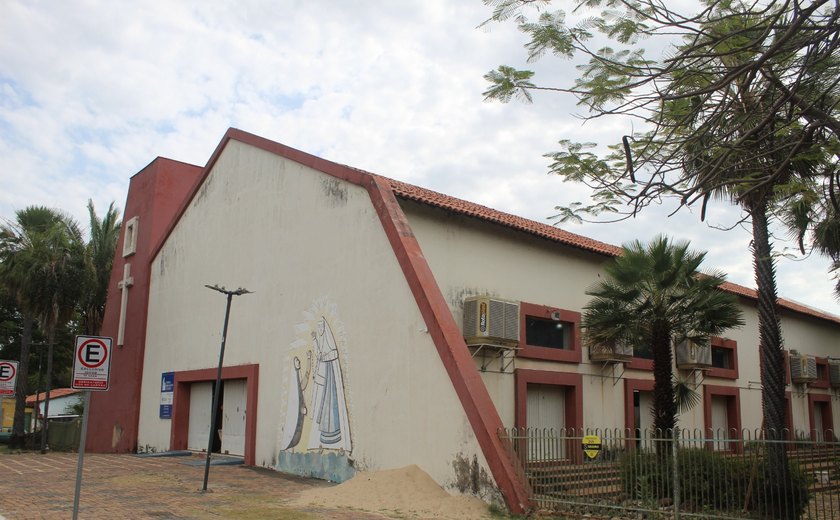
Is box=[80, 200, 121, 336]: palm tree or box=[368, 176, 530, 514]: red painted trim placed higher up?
box=[80, 200, 121, 336]: palm tree

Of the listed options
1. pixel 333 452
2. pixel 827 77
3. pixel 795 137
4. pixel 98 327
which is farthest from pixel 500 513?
pixel 98 327

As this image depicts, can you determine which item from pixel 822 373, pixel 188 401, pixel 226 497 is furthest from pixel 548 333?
pixel 822 373

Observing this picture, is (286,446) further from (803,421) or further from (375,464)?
(803,421)

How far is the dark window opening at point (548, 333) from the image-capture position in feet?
56.9

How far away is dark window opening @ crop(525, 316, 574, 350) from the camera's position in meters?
17.3

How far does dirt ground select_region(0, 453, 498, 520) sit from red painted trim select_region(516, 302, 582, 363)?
5060mm

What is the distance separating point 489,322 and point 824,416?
1906cm

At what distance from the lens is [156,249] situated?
24.0 m

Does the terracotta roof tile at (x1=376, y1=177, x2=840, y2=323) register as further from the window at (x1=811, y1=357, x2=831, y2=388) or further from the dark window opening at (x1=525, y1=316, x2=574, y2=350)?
the window at (x1=811, y1=357, x2=831, y2=388)

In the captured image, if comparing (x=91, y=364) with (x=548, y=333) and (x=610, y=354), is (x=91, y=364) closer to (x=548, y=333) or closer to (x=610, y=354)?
(x=548, y=333)

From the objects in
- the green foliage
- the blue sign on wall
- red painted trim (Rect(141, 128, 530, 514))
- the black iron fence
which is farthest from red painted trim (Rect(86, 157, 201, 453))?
the green foliage

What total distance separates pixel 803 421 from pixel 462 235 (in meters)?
17.1

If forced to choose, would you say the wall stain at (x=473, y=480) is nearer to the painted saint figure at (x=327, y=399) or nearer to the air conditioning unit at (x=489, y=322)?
the painted saint figure at (x=327, y=399)

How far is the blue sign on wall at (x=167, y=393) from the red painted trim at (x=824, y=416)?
2205 cm
